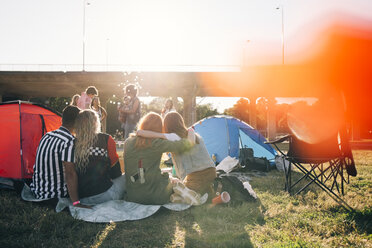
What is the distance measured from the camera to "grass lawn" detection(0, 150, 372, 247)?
8.31 ft

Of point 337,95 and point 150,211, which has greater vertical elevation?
point 337,95

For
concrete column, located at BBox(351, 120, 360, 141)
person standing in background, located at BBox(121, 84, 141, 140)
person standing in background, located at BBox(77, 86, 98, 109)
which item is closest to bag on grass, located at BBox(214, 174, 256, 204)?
person standing in background, located at BBox(121, 84, 141, 140)

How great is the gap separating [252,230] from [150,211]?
1210mm

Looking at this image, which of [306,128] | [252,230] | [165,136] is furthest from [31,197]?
[306,128]

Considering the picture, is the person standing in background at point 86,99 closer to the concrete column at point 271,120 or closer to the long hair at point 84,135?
the long hair at point 84,135

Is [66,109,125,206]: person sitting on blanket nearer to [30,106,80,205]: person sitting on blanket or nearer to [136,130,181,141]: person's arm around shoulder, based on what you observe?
[30,106,80,205]: person sitting on blanket

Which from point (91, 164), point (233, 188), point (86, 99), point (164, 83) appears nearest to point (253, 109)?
point (164, 83)

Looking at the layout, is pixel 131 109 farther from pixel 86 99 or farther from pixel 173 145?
pixel 173 145

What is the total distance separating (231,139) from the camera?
770 centimetres

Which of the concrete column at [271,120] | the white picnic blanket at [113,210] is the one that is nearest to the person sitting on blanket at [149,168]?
the white picnic blanket at [113,210]

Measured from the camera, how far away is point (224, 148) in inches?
304

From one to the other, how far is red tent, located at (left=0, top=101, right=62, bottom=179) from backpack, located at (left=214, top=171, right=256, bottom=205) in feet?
10.1

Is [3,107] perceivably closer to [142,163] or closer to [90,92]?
[90,92]

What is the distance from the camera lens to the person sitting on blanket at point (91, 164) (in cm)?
329
